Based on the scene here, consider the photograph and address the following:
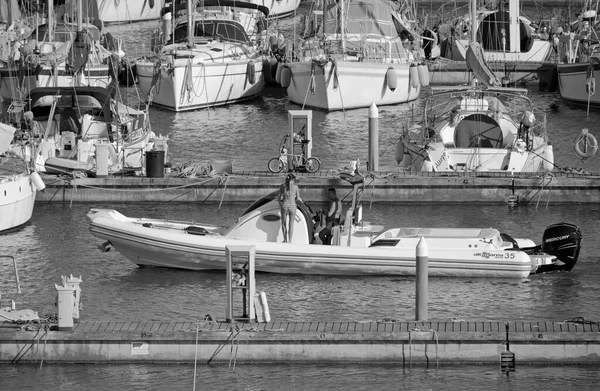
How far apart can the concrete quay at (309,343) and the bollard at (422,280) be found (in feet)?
1.31

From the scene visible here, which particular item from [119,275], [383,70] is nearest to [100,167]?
[119,275]

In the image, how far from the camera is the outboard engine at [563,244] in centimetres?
3092

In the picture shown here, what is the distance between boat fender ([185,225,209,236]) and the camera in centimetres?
3162

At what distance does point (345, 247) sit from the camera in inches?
1218

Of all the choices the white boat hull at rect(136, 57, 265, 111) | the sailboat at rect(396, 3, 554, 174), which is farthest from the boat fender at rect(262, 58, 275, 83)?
the sailboat at rect(396, 3, 554, 174)

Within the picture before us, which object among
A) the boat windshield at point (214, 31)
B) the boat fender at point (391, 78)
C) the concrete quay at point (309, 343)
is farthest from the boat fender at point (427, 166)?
the boat windshield at point (214, 31)

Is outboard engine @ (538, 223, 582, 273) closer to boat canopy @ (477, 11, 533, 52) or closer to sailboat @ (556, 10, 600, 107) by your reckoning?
sailboat @ (556, 10, 600, 107)

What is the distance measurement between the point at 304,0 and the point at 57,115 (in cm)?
5325

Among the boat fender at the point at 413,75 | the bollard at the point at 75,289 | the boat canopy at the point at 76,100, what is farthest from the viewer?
the boat fender at the point at 413,75

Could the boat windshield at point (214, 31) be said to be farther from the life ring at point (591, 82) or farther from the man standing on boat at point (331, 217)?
the man standing on boat at point (331, 217)

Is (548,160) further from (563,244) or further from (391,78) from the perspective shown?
(391,78)

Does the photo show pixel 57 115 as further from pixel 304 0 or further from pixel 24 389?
pixel 304 0

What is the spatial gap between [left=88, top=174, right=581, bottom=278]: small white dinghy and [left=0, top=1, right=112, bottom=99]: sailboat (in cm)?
1902

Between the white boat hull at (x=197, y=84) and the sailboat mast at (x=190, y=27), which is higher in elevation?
the sailboat mast at (x=190, y=27)
